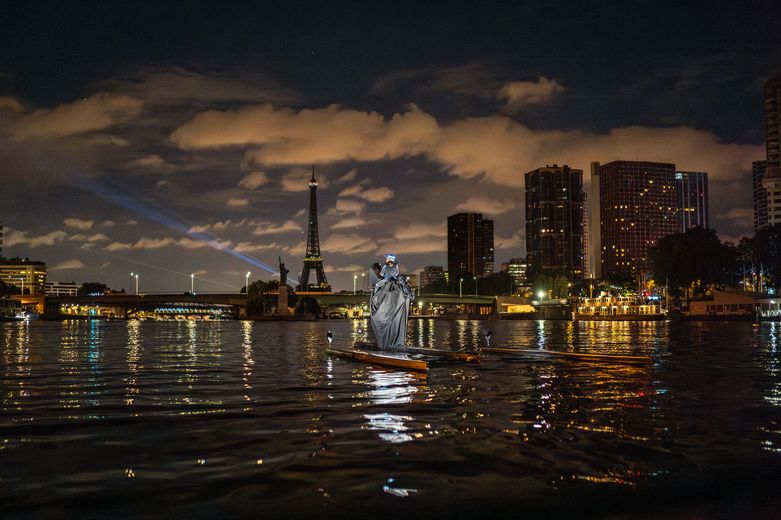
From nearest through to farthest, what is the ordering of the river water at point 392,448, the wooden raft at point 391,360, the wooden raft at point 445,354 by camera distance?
the river water at point 392,448, the wooden raft at point 391,360, the wooden raft at point 445,354

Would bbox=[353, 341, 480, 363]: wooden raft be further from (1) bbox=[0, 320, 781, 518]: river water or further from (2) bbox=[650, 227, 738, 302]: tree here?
(2) bbox=[650, 227, 738, 302]: tree

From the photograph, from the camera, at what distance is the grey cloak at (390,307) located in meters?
36.2

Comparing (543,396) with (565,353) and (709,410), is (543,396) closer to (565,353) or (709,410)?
(709,410)

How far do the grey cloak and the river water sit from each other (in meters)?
8.17

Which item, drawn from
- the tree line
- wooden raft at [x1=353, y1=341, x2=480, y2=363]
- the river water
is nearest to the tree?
the tree line

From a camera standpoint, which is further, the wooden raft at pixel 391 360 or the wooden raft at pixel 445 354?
the wooden raft at pixel 445 354

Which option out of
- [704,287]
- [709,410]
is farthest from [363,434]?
[704,287]

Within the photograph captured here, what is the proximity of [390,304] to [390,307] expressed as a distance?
0.39 meters

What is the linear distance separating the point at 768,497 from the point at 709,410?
9824 millimetres

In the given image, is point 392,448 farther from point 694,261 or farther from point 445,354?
point 694,261

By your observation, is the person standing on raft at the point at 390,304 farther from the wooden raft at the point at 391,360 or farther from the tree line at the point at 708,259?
the tree line at the point at 708,259

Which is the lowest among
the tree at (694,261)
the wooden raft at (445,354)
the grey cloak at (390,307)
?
the wooden raft at (445,354)

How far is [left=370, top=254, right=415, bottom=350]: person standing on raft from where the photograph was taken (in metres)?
35.8

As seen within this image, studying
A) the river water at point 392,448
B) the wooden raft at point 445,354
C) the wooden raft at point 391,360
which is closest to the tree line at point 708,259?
the wooden raft at point 445,354
